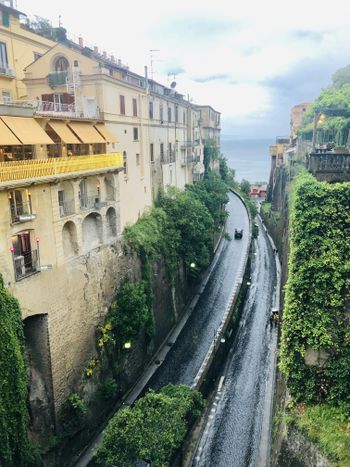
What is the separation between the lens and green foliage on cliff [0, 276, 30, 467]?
16.2 metres

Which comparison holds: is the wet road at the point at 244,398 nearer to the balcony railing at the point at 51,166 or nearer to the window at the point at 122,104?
the balcony railing at the point at 51,166

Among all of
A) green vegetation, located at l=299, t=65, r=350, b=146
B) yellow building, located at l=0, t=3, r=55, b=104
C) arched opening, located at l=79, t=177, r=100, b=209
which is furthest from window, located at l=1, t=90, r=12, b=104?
green vegetation, located at l=299, t=65, r=350, b=146

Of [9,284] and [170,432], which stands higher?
[9,284]

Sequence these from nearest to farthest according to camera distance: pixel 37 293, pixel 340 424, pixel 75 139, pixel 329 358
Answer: pixel 340 424 → pixel 329 358 → pixel 37 293 → pixel 75 139

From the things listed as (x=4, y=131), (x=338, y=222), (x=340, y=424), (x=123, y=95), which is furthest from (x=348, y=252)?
(x=123, y=95)

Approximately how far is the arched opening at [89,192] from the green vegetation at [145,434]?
12002 millimetres

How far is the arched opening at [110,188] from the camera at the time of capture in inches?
1040

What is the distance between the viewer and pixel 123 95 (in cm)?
2955

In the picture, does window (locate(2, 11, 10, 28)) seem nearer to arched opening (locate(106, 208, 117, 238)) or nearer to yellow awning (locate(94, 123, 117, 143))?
yellow awning (locate(94, 123, 117, 143))

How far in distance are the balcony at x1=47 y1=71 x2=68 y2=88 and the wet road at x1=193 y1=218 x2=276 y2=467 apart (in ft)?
75.7

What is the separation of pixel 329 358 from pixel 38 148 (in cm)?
1798

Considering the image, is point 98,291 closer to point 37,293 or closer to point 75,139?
point 37,293

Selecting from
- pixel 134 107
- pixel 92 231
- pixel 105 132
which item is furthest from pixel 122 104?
pixel 92 231

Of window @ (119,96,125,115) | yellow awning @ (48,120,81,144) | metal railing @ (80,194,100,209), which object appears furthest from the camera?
window @ (119,96,125,115)
